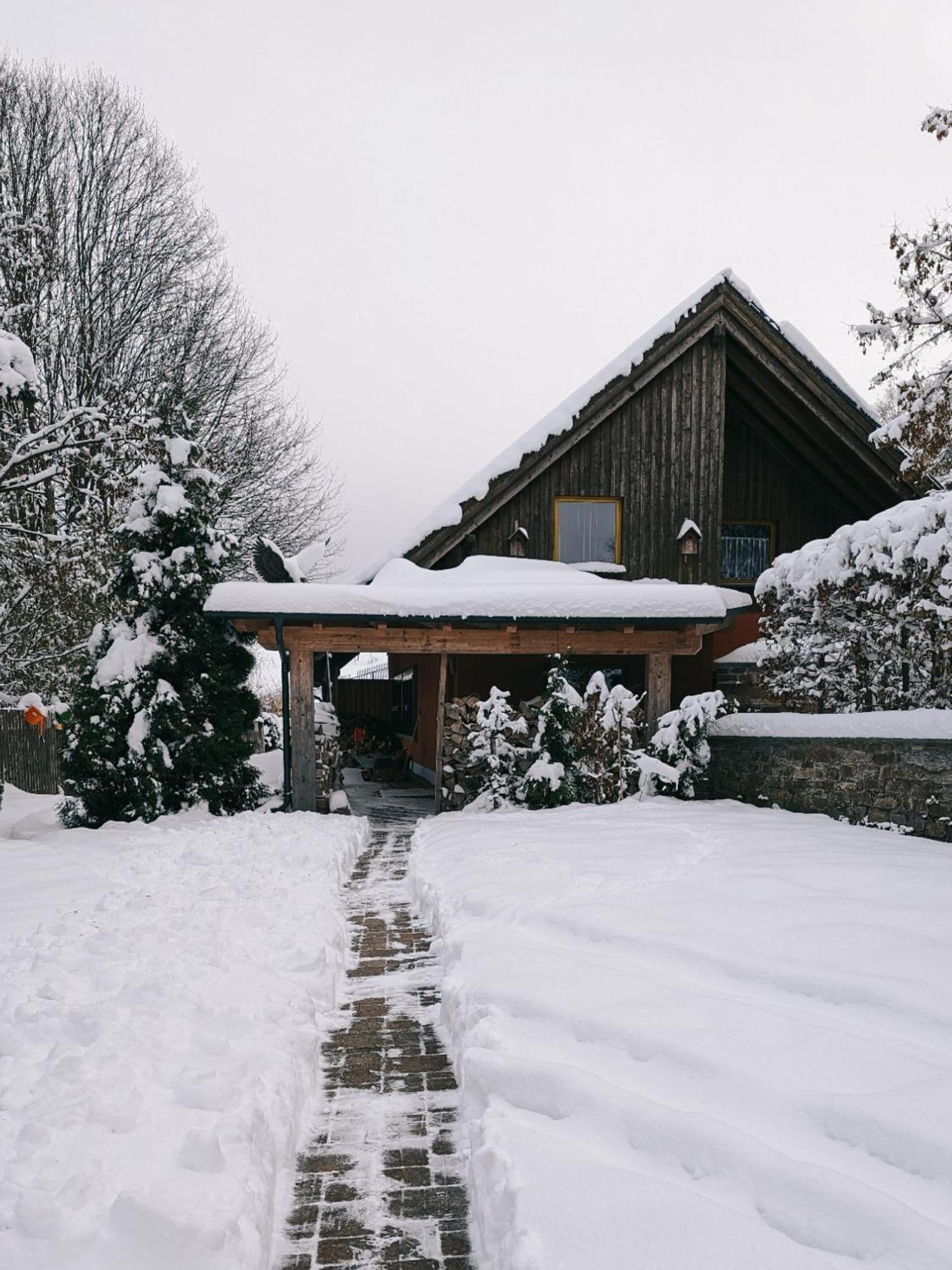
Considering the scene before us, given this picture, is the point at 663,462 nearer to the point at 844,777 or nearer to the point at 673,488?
the point at 673,488

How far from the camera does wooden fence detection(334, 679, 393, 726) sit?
21906mm

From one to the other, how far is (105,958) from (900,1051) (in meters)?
3.71

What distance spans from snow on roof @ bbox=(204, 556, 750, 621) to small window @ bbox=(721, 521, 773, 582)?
3.35 metres

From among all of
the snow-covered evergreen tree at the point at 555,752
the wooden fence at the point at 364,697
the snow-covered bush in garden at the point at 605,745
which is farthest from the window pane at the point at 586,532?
the wooden fence at the point at 364,697

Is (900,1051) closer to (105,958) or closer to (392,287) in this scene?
(105,958)

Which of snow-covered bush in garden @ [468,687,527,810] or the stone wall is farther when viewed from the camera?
snow-covered bush in garden @ [468,687,527,810]

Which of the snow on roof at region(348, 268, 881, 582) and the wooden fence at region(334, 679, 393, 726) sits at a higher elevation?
the snow on roof at region(348, 268, 881, 582)

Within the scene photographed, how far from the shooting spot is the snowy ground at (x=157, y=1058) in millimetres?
2336

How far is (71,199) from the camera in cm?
1658

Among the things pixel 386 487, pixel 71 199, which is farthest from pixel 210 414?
pixel 386 487

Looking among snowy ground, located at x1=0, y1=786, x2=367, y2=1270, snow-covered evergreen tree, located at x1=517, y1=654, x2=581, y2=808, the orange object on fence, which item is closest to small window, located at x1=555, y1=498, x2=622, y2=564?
snow-covered evergreen tree, located at x1=517, y1=654, x2=581, y2=808

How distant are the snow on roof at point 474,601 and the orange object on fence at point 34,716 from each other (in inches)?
278

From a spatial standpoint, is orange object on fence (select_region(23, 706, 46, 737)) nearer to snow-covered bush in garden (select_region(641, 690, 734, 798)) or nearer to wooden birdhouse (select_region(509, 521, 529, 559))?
wooden birdhouse (select_region(509, 521, 529, 559))

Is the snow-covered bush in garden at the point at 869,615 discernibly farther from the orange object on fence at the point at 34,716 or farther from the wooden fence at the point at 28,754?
the wooden fence at the point at 28,754
